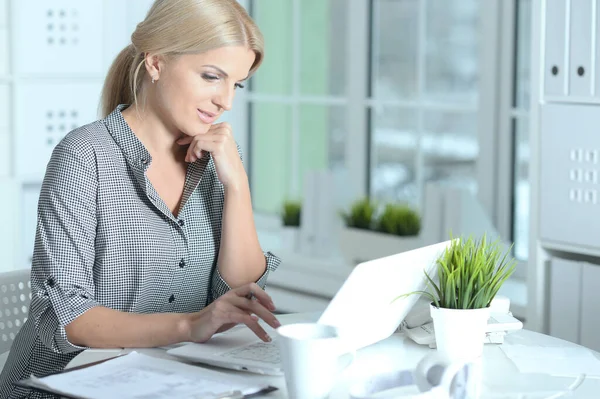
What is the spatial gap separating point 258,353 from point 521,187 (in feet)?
6.47

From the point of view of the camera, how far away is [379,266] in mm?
1303

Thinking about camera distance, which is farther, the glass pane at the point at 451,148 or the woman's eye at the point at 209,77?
the glass pane at the point at 451,148

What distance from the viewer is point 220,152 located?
184 centimetres

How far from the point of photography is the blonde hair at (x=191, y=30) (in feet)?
5.72

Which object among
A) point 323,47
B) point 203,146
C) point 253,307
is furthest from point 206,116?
point 323,47

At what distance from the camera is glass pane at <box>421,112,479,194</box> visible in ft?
11.1

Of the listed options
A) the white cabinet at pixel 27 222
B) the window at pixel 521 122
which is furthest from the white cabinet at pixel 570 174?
the white cabinet at pixel 27 222

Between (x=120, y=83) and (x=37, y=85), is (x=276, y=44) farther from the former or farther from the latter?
(x=120, y=83)

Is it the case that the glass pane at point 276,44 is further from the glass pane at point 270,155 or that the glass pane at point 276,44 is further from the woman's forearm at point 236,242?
the woman's forearm at point 236,242

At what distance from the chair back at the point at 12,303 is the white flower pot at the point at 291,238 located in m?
1.79

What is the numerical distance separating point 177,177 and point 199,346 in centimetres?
46

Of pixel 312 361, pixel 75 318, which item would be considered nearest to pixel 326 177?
pixel 75 318

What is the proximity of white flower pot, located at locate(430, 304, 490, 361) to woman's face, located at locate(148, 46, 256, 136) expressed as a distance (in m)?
0.63

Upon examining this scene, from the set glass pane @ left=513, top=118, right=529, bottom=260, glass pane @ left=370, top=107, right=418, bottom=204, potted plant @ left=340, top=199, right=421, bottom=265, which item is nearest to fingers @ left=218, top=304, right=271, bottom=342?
potted plant @ left=340, top=199, right=421, bottom=265
